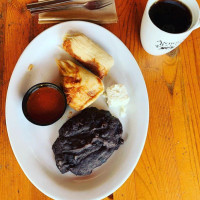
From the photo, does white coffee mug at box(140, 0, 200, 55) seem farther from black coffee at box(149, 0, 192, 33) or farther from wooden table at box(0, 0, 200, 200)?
wooden table at box(0, 0, 200, 200)

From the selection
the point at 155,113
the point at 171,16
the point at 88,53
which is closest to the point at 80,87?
the point at 88,53

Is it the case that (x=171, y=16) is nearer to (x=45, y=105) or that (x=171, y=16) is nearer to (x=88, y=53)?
(x=88, y=53)

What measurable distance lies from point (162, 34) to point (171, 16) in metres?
0.14

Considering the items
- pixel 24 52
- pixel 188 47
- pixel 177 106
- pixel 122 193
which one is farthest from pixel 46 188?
pixel 188 47

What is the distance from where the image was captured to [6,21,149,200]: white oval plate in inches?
41.6

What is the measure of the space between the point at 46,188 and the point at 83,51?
26.4 inches

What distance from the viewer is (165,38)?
1.04 m

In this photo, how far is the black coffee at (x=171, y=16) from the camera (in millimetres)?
1075

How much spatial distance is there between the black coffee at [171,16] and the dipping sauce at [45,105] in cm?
58

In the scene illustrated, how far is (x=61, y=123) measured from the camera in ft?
3.77

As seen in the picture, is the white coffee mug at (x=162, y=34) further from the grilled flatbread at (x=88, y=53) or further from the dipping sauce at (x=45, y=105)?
the dipping sauce at (x=45, y=105)

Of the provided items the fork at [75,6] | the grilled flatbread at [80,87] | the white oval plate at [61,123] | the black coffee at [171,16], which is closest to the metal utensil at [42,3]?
the fork at [75,6]

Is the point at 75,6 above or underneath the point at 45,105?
above

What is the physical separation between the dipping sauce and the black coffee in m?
0.58
